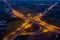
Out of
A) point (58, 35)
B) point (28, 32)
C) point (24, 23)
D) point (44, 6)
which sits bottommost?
point (58, 35)

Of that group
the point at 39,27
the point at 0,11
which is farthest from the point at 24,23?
the point at 0,11

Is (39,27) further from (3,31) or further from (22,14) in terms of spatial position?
(22,14)

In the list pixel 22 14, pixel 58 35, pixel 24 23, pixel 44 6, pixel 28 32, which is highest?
pixel 44 6

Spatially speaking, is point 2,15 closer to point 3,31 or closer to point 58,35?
point 3,31

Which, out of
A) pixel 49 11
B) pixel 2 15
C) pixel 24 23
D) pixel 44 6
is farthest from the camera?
pixel 44 6

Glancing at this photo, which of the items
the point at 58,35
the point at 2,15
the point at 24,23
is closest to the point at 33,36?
the point at 58,35

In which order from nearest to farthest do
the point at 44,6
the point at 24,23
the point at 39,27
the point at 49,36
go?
1. the point at 49,36
2. the point at 39,27
3. the point at 24,23
4. the point at 44,6

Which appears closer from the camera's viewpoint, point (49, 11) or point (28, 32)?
point (28, 32)

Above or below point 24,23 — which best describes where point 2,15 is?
above

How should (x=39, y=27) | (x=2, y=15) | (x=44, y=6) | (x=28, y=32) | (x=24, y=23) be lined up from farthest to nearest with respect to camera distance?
(x=44, y=6), (x=2, y=15), (x=24, y=23), (x=39, y=27), (x=28, y=32)
